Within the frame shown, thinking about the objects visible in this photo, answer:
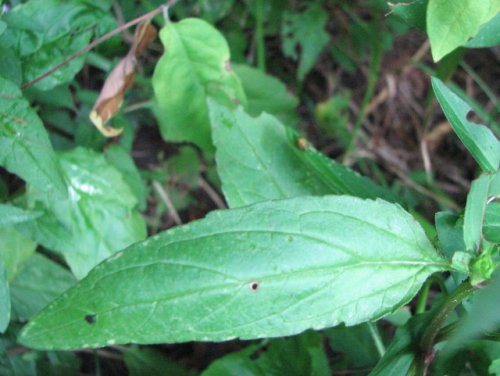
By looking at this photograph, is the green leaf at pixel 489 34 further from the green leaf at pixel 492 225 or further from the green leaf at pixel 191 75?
the green leaf at pixel 191 75

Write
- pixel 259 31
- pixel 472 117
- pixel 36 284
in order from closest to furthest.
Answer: pixel 36 284 < pixel 259 31 < pixel 472 117

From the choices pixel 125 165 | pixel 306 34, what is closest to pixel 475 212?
pixel 125 165

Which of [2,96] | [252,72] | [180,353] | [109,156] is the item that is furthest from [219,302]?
[252,72]

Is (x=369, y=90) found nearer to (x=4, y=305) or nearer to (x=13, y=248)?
(x=13, y=248)

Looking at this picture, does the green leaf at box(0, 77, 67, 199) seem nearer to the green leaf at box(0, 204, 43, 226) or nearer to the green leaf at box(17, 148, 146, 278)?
the green leaf at box(0, 204, 43, 226)

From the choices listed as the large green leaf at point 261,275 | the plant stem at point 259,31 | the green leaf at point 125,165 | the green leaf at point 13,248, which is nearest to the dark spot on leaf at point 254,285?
the large green leaf at point 261,275

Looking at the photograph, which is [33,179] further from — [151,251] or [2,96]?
[151,251]

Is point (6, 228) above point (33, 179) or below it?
below
